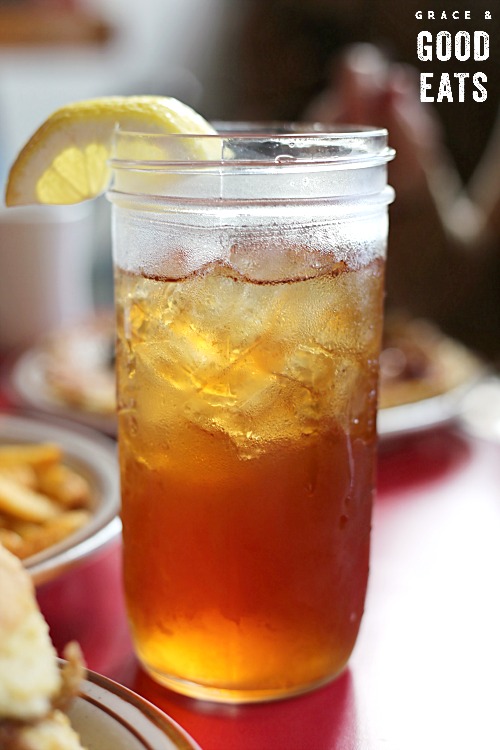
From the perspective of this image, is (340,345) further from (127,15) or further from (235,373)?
(127,15)

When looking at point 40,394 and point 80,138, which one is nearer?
point 80,138

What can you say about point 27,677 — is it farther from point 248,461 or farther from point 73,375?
point 73,375

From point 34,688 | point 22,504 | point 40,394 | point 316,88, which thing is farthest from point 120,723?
point 316,88

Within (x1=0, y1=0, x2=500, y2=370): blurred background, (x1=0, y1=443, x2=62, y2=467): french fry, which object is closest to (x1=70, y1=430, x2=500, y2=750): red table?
(x1=0, y1=443, x2=62, y2=467): french fry

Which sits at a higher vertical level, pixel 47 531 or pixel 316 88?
pixel 316 88

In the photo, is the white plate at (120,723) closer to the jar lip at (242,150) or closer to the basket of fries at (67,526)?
the basket of fries at (67,526)

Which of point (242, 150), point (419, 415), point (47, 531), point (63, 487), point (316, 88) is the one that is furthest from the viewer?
point (316, 88)

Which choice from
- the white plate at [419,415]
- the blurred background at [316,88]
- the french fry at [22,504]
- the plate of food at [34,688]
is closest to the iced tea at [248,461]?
the plate of food at [34,688]
